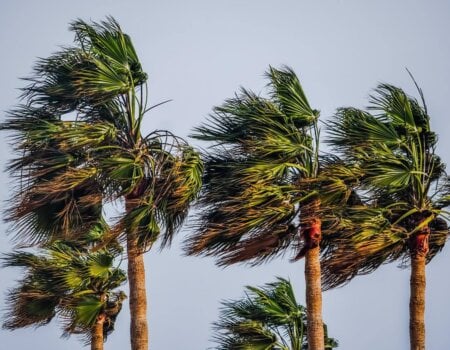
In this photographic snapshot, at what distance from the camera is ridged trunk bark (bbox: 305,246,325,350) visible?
71.2ft

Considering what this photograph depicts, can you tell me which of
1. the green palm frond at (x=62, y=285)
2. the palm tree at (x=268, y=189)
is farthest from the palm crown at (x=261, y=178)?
the green palm frond at (x=62, y=285)

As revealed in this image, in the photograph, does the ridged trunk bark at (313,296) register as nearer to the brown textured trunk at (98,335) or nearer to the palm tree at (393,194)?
the palm tree at (393,194)

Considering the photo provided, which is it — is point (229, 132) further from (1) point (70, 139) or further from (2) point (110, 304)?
(2) point (110, 304)

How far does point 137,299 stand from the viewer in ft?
69.9

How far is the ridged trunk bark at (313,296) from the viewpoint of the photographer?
71.2ft

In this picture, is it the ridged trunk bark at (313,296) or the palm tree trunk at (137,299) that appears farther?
the ridged trunk bark at (313,296)

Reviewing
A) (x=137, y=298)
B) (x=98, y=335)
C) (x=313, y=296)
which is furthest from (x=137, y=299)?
(x=98, y=335)

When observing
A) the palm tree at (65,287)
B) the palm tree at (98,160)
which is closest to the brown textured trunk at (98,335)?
the palm tree at (65,287)

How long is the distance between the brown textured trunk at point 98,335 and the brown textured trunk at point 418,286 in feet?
29.0

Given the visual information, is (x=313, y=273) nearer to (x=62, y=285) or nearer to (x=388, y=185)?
(x=388, y=185)

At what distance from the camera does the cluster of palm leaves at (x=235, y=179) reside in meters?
20.9

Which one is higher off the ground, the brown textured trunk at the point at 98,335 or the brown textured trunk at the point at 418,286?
the brown textured trunk at the point at 98,335

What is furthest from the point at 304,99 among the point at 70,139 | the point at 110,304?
the point at 110,304

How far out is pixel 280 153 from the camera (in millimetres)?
21938
